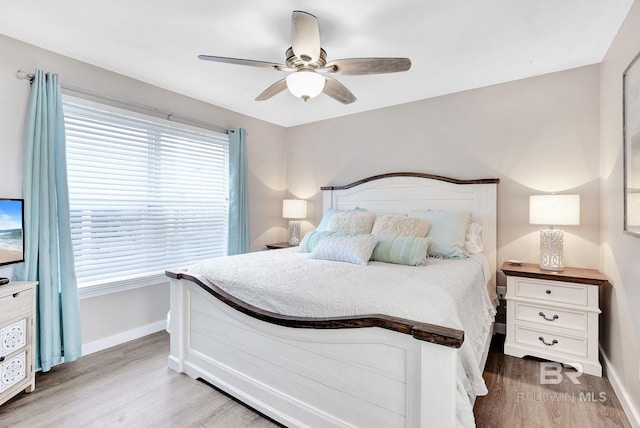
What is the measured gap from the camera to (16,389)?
1.92 meters

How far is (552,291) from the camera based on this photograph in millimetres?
2373

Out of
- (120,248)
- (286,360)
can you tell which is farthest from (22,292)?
(286,360)

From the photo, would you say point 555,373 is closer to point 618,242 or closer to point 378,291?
point 618,242

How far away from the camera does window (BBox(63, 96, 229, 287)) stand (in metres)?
2.57

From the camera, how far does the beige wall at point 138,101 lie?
2.19 meters

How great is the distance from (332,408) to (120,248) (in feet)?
7.85

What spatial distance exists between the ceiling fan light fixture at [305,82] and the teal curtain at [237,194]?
1918mm

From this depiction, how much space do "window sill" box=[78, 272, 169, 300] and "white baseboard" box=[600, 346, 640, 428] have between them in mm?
3691

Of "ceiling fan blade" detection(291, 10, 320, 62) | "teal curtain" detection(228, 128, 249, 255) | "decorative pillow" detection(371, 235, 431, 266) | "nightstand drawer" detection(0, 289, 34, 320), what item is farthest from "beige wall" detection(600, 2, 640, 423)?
"nightstand drawer" detection(0, 289, 34, 320)

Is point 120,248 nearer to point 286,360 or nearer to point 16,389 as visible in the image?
point 16,389

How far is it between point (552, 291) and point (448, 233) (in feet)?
2.84

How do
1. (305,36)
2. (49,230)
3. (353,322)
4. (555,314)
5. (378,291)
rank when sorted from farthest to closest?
(555,314), (49,230), (305,36), (378,291), (353,322)

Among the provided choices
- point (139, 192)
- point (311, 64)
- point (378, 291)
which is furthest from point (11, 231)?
point (378, 291)

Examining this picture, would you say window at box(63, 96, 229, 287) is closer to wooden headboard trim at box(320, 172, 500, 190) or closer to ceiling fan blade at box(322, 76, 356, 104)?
wooden headboard trim at box(320, 172, 500, 190)
